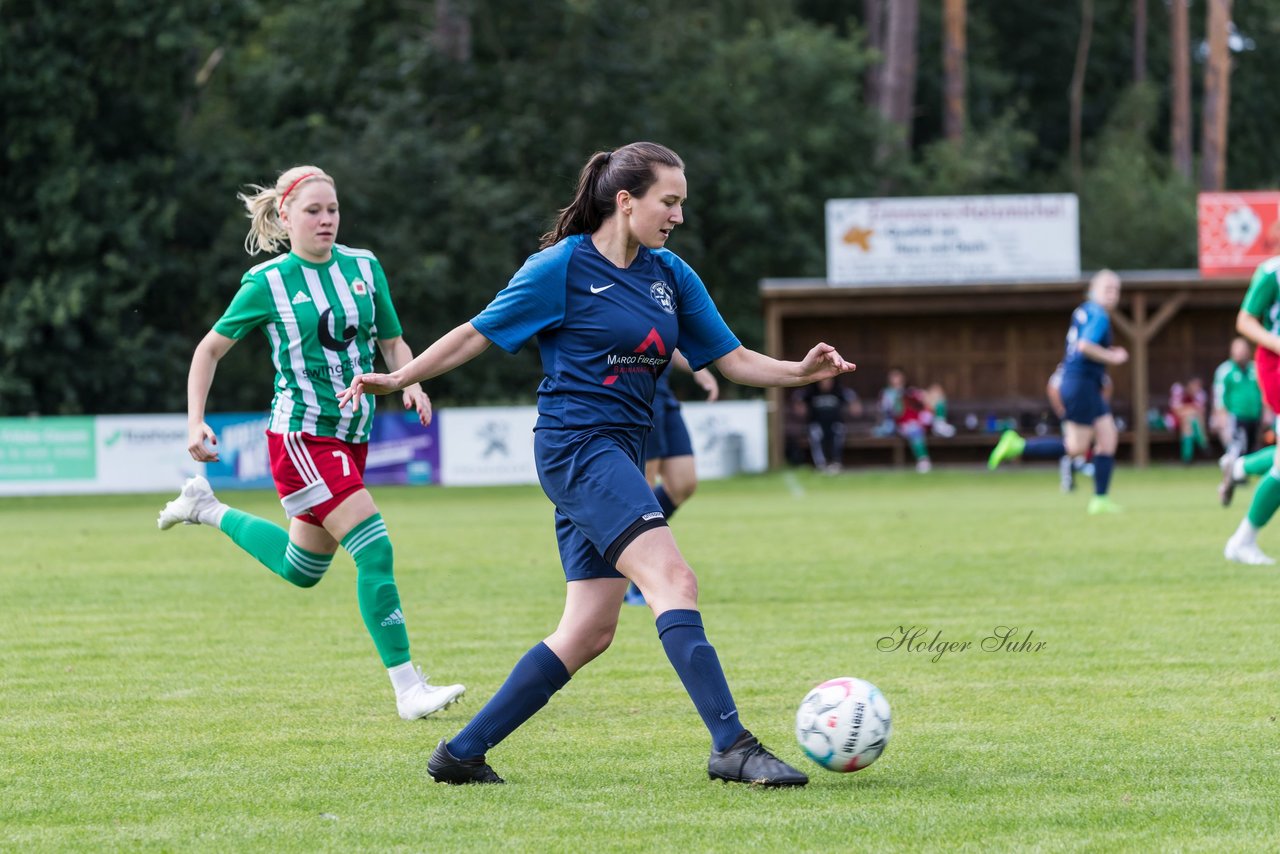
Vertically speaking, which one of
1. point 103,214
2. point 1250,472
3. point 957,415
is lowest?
point 957,415

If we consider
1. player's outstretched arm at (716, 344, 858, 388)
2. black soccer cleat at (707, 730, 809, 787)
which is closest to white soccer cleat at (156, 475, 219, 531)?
player's outstretched arm at (716, 344, 858, 388)

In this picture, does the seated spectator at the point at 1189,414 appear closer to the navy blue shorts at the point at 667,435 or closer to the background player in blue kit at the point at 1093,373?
the background player in blue kit at the point at 1093,373

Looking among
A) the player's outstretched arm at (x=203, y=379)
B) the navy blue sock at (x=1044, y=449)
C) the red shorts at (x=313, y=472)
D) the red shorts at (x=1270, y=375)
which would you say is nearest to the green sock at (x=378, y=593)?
the red shorts at (x=313, y=472)

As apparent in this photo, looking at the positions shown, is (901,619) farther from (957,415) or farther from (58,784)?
(957,415)

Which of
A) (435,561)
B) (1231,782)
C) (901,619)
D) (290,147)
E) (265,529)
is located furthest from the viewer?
(290,147)

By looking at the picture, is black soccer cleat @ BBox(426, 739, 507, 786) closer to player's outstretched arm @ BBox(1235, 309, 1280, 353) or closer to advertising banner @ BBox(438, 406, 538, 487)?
player's outstretched arm @ BBox(1235, 309, 1280, 353)

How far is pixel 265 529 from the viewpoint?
22.1 feet

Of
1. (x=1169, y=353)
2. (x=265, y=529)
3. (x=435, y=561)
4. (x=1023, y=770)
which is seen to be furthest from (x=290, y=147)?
(x=1023, y=770)

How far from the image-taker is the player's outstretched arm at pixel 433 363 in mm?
4656

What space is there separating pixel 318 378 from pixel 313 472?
34 cm

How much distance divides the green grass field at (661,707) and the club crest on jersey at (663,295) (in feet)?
4.25

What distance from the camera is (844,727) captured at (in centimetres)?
469

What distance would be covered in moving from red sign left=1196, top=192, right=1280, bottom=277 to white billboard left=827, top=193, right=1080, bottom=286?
84.9 inches

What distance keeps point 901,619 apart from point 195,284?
1039 inches
